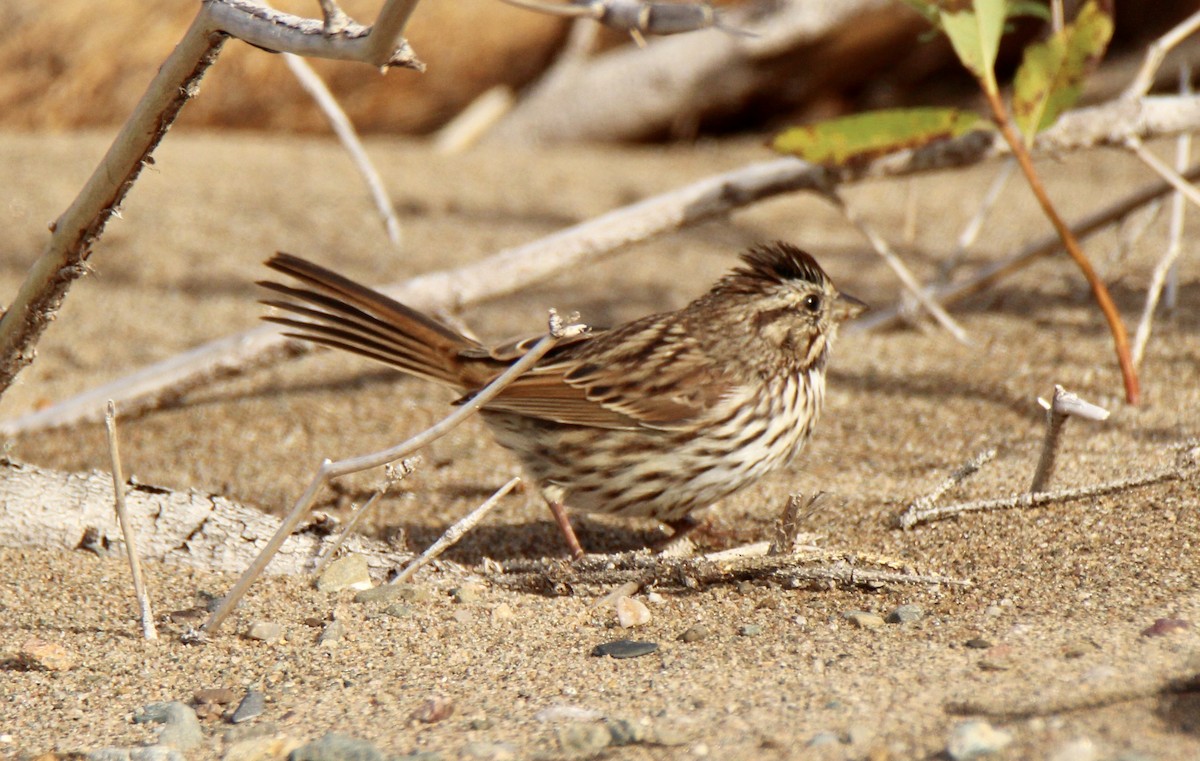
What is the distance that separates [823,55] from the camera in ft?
23.7

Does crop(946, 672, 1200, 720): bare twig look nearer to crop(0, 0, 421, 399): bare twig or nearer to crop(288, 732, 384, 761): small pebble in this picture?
crop(288, 732, 384, 761): small pebble

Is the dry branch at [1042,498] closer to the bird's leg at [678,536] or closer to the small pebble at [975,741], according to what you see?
the bird's leg at [678,536]

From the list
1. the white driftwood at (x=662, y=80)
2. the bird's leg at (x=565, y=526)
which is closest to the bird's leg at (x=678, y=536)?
the bird's leg at (x=565, y=526)

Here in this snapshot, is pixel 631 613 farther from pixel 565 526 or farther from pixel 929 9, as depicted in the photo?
pixel 929 9

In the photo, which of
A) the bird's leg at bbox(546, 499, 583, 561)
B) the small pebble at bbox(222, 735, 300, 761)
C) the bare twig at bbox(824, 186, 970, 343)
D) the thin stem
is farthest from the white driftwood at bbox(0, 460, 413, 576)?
the thin stem

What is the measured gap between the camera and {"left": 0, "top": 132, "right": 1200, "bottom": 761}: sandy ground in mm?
2508

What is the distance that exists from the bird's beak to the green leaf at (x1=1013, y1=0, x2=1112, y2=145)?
72cm

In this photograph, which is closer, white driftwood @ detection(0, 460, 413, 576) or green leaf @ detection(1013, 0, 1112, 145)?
white driftwood @ detection(0, 460, 413, 576)

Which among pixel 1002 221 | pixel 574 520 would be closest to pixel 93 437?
pixel 574 520

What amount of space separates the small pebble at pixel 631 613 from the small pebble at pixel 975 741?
36.4 inches

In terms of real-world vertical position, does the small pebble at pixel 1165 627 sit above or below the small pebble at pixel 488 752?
below

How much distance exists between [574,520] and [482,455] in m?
0.49

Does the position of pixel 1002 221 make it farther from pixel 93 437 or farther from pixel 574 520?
pixel 93 437

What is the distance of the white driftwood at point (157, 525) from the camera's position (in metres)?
3.40
